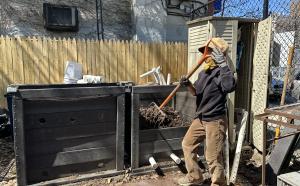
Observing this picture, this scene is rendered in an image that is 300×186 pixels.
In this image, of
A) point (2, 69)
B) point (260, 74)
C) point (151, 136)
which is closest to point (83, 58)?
point (2, 69)

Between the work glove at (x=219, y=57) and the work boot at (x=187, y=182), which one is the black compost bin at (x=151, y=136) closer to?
the work boot at (x=187, y=182)

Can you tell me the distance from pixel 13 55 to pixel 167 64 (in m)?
3.97

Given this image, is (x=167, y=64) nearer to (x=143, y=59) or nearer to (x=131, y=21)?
(x=143, y=59)

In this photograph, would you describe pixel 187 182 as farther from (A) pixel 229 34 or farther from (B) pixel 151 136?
(A) pixel 229 34

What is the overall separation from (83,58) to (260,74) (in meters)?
4.32

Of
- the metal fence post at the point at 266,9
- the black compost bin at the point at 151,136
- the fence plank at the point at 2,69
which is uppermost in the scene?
the metal fence post at the point at 266,9

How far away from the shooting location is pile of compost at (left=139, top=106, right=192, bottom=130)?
4219mm

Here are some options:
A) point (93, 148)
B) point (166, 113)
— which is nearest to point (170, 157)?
point (166, 113)

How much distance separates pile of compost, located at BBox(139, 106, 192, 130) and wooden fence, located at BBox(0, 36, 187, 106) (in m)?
3.14

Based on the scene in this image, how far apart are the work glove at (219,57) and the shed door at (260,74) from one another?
1.79 meters

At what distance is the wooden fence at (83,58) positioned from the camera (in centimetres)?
650

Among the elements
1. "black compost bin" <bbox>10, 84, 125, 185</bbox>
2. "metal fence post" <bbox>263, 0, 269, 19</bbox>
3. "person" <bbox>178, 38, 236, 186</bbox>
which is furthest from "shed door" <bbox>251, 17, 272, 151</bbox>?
"black compost bin" <bbox>10, 84, 125, 185</bbox>

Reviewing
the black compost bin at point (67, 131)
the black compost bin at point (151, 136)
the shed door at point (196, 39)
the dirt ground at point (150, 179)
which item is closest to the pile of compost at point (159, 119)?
the black compost bin at point (151, 136)

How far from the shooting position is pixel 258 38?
4852 mm
